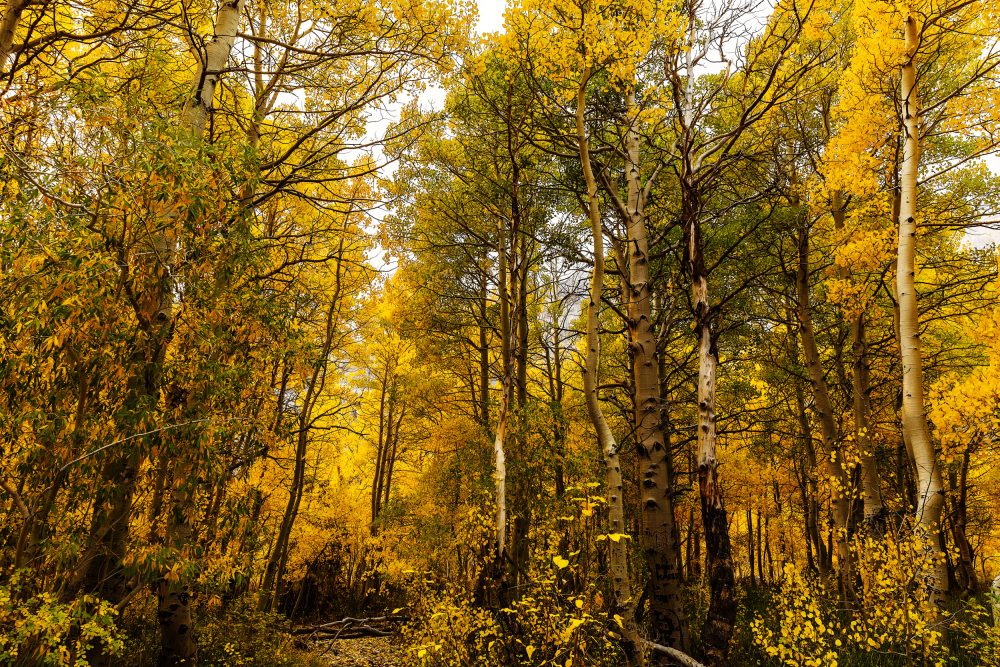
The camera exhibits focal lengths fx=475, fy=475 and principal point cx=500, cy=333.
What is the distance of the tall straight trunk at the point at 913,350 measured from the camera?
5242mm

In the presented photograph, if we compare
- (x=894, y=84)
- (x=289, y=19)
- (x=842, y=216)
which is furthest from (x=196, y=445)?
(x=842, y=216)

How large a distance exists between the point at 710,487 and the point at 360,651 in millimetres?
8710

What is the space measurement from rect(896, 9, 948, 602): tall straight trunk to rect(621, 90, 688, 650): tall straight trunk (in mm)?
2493

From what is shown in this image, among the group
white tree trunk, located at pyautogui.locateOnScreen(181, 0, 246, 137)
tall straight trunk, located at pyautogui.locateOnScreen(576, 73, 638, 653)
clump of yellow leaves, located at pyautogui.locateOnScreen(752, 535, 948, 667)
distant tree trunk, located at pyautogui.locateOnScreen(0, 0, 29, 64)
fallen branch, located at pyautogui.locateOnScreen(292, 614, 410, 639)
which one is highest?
white tree trunk, located at pyautogui.locateOnScreen(181, 0, 246, 137)

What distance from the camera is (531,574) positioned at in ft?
17.5

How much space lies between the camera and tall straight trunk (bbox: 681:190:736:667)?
3588mm

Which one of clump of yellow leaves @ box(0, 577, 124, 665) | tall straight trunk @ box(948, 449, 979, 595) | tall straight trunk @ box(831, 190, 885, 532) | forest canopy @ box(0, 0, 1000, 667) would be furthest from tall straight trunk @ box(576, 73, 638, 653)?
tall straight trunk @ box(948, 449, 979, 595)

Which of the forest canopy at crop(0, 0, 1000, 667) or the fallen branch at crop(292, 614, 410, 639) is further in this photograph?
the fallen branch at crop(292, 614, 410, 639)

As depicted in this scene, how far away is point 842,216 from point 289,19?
33.1 feet

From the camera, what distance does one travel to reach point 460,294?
10.7 m

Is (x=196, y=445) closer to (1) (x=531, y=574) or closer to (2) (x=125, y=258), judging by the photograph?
(2) (x=125, y=258)

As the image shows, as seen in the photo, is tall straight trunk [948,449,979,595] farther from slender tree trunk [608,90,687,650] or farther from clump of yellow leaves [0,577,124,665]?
clump of yellow leaves [0,577,124,665]

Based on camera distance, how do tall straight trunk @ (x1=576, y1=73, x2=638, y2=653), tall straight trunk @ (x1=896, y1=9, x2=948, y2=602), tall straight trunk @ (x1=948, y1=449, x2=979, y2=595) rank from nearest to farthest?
tall straight trunk @ (x1=576, y1=73, x2=638, y2=653) < tall straight trunk @ (x1=896, y1=9, x2=948, y2=602) < tall straight trunk @ (x1=948, y1=449, x2=979, y2=595)

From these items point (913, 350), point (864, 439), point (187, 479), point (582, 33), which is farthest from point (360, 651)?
point (582, 33)
